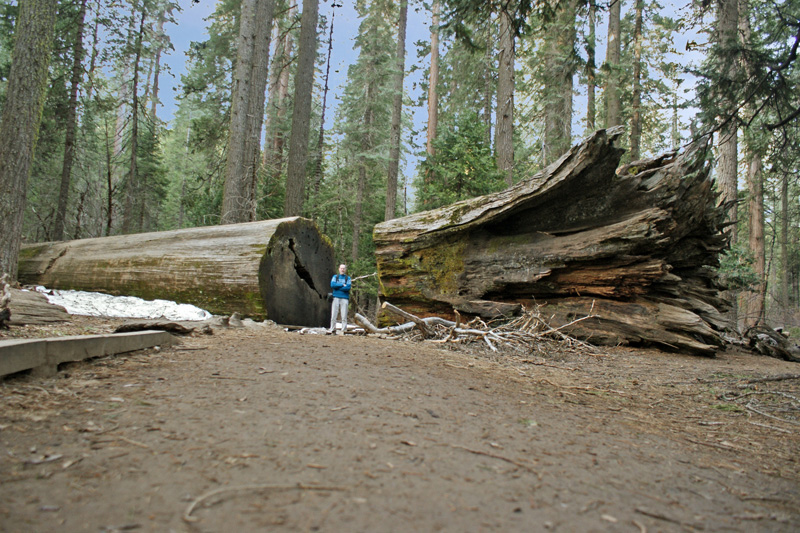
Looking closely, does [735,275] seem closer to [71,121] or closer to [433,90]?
[433,90]

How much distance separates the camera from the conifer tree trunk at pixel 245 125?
11.0m

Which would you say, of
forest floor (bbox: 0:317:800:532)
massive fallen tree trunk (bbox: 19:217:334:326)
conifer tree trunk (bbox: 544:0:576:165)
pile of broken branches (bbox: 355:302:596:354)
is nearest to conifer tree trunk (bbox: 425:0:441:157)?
conifer tree trunk (bbox: 544:0:576:165)

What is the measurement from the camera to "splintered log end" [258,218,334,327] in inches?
283

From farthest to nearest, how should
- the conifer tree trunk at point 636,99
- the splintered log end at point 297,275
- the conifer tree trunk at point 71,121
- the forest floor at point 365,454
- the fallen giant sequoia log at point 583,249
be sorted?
the conifer tree trunk at point 636,99 < the conifer tree trunk at point 71,121 < the splintered log end at point 297,275 < the fallen giant sequoia log at point 583,249 < the forest floor at point 365,454

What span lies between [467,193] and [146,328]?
953cm

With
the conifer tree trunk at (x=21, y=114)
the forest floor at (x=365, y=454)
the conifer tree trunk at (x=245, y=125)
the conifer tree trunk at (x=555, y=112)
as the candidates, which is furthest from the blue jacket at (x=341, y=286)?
the conifer tree trunk at (x=555, y=112)

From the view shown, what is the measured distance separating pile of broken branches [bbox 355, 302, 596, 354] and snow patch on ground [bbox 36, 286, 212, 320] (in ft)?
10.9

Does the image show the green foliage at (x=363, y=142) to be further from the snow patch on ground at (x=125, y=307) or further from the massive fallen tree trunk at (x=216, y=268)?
Answer: the snow patch on ground at (x=125, y=307)

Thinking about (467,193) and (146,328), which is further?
(467,193)

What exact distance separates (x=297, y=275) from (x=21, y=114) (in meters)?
5.18

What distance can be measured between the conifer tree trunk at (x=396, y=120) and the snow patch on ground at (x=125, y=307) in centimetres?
1054

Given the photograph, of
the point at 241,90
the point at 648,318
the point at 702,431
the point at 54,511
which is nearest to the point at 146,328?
the point at 54,511

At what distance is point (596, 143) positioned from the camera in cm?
640

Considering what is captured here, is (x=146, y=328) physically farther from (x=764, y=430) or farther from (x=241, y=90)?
(x=241, y=90)
